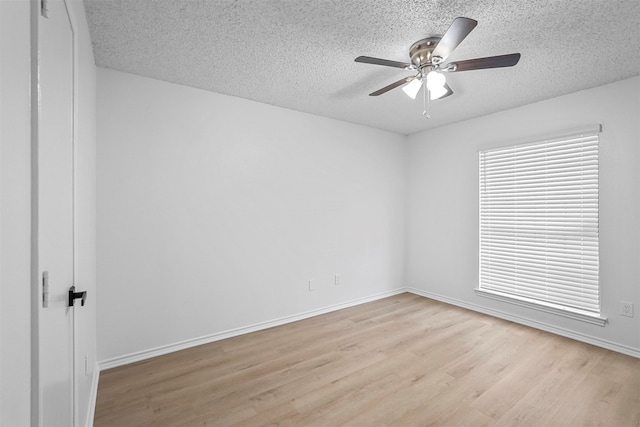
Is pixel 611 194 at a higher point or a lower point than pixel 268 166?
lower

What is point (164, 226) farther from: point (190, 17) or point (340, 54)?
point (340, 54)

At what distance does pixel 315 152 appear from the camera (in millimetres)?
3729

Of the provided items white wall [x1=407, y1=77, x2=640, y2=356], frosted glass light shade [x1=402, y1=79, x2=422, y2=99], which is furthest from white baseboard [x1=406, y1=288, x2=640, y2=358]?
Answer: frosted glass light shade [x1=402, y1=79, x2=422, y2=99]

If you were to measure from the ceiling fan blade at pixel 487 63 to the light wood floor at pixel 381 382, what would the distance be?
7.40 ft

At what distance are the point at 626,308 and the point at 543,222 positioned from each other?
1.01 meters

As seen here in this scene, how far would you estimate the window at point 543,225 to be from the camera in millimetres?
2959

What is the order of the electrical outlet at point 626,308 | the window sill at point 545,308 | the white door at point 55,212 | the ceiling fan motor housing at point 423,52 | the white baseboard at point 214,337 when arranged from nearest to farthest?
the white door at point 55,212, the ceiling fan motor housing at point 423,52, the white baseboard at point 214,337, the electrical outlet at point 626,308, the window sill at point 545,308

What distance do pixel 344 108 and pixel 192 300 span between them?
2681 millimetres

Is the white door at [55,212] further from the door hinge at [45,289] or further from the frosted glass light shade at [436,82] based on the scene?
the frosted glass light shade at [436,82]

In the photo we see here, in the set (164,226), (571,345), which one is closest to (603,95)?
(571,345)

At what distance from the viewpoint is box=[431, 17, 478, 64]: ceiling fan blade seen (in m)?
1.53

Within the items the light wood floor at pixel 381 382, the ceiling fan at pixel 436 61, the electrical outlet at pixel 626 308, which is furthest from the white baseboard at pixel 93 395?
the electrical outlet at pixel 626 308
